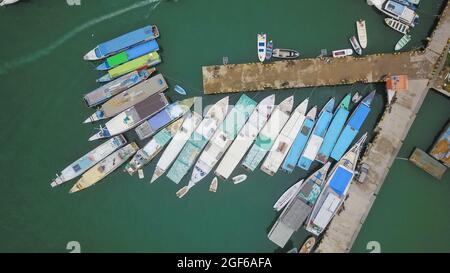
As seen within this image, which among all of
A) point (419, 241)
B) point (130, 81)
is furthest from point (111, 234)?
point (419, 241)

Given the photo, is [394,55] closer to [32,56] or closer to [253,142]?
[253,142]

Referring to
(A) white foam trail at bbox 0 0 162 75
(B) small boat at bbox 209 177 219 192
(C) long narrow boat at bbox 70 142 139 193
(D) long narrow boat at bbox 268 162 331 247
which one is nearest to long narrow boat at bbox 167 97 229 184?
(B) small boat at bbox 209 177 219 192

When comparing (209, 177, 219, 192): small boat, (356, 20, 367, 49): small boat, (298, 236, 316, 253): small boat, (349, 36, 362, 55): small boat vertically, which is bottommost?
(298, 236, 316, 253): small boat

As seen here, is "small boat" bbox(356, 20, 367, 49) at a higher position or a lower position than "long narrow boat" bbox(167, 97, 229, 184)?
higher

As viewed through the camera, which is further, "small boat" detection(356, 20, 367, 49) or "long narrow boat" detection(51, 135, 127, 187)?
"small boat" detection(356, 20, 367, 49)

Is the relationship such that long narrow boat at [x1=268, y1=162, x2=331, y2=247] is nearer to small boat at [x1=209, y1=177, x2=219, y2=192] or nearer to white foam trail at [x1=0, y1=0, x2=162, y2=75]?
small boat at [x1=209, y1=177, x2=219, y2=192]

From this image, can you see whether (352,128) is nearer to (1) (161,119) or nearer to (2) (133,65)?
(1) (161,119)

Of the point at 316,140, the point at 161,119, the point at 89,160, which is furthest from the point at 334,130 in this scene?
the point at 89,160
